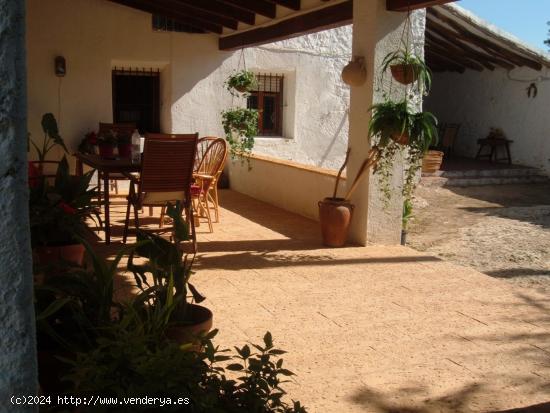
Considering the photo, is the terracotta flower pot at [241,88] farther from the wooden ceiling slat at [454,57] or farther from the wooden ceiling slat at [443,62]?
the wooden ceiling slat at [443,62]

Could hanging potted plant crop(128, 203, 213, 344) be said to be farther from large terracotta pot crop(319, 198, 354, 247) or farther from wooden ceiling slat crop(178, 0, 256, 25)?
wooden ceiling slat crop(178, 0, 256, 25)

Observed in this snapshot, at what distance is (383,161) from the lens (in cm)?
515

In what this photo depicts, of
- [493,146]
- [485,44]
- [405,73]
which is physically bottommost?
[493,146]

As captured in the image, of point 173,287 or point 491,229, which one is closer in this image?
point 173,287

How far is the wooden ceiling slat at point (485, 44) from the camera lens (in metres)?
10.5

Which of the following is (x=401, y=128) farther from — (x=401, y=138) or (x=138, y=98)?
(x=138, y=98)

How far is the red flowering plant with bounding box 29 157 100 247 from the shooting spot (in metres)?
3.01

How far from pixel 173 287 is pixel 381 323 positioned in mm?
1670

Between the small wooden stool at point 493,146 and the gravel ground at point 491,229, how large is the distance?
1.69 m

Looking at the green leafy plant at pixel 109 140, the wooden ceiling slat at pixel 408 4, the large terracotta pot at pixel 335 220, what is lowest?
the large terracotta pot at pixel 335 220

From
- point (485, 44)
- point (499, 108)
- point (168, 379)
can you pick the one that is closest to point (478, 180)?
point (499, 108)

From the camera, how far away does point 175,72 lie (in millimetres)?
8297

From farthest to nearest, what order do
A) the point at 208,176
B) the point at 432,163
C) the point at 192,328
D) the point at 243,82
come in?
the point at 432,163
the point at 243,82
the point at 208,176
the point at 192,328

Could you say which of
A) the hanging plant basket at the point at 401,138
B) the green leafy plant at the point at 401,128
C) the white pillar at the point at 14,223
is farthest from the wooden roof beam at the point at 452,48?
the white pillar at the point at 14,223
